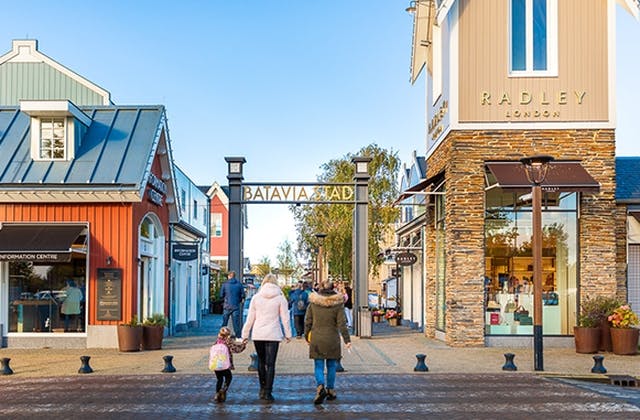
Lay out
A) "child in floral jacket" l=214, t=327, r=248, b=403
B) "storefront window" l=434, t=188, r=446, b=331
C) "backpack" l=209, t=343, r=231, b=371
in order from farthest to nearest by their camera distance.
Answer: "storefront window" l=434, t=188, r=446, b=331 < "child in floral jacket" l=214, t=327, r=248, b=403 < "backpack" l=209, t=343, r=231, b=371

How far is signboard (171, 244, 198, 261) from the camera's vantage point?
2483cm

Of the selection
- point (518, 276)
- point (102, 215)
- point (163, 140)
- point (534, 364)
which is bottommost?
point (534, 364)

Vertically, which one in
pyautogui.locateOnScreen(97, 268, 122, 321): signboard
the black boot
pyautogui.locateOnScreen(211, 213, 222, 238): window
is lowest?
the black boot

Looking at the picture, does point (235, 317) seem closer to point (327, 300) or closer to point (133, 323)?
point (133, 323)

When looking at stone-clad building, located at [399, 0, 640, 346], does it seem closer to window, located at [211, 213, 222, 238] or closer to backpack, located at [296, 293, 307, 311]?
backpack, located at [296, 293, 307, 311]

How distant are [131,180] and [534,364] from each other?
407 inches

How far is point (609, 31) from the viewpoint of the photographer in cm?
2108

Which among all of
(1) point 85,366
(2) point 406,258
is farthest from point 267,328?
(2) point 406,258

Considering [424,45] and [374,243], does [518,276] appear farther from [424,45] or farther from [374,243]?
[374,243]

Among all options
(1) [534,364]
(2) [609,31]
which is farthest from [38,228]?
(2) [609,31]

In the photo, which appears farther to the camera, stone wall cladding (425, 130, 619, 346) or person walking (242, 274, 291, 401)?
stone wall cladding (425, 130, 619, 346)

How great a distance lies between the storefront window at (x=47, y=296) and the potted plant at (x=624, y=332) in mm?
12754

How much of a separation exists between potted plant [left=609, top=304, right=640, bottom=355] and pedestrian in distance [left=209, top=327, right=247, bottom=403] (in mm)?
10565

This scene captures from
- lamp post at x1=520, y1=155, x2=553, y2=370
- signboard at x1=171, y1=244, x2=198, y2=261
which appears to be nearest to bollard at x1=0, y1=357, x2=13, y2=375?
signboard at x1=171, y1=244, x2=198, y2=261
